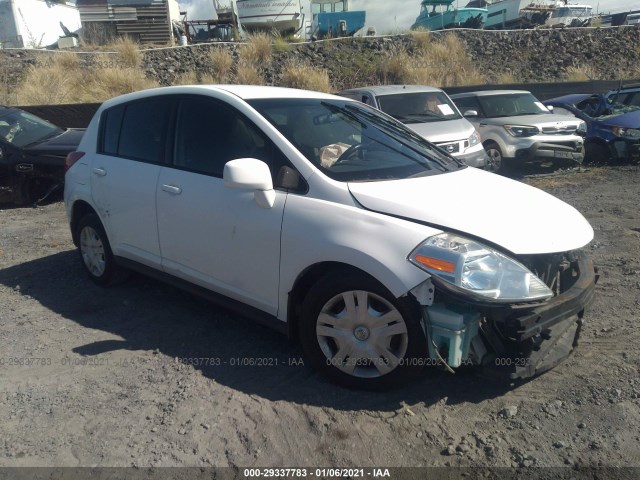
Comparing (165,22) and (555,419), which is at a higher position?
(165,22)

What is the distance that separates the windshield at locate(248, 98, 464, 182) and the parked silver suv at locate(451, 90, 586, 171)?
6581mm

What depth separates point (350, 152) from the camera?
4.02m

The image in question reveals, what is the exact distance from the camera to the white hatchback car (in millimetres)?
3146

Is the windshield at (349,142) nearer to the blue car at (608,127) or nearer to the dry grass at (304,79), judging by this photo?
the blue car at (608,127)

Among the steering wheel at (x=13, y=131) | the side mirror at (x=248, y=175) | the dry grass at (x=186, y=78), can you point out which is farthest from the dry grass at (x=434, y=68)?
the side mirror at (x=248, y=175)

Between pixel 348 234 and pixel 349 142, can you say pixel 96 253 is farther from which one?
pixel 348 234

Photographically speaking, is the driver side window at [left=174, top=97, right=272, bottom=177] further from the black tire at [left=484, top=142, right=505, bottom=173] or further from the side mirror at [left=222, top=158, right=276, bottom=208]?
the black tire at [left=484, top=142, right=505, bottom=173]

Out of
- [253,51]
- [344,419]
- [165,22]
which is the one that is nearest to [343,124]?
[344,419]

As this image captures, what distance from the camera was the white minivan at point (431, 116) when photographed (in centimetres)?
953

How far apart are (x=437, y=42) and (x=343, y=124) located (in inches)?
923

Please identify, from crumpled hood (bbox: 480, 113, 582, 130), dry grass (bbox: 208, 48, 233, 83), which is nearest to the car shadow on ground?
crumpled hood (bbox: 480, 113, 582, 130)

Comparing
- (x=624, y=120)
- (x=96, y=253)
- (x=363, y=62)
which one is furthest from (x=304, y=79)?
(x=96, y=253)

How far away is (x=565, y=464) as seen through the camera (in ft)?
9.32

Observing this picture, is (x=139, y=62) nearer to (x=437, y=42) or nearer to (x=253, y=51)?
(x=253, y=51)
